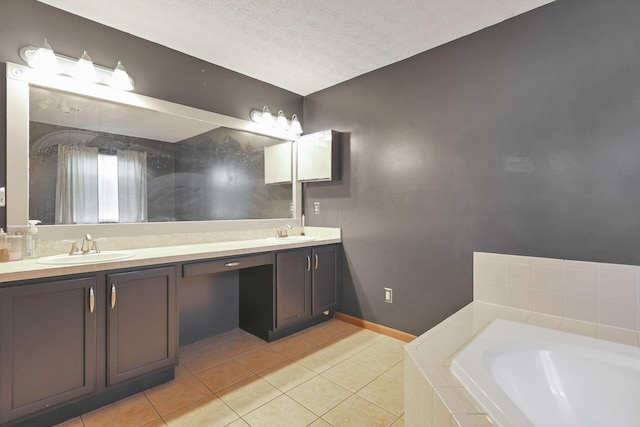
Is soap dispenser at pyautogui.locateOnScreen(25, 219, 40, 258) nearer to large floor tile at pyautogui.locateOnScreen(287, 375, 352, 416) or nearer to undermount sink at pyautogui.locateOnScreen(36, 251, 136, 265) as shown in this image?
undermount sink at pyautogui.locateOnScreen(36, 251, 136, 265)

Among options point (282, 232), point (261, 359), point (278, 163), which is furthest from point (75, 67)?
point (261, 359)

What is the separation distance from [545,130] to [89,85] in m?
2.99

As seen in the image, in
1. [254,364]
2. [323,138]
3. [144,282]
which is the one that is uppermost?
[323,138]

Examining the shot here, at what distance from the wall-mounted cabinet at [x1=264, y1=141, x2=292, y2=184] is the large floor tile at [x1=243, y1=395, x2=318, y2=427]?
2.04m

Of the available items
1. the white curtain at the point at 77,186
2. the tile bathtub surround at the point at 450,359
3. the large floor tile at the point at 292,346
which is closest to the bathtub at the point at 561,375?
the tile bathtub surround at the point at 450,359

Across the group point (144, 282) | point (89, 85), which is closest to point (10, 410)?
point (144, 282)

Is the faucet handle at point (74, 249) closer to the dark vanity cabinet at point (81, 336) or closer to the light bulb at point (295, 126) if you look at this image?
the dark vanity cabinet at point (81, 336)

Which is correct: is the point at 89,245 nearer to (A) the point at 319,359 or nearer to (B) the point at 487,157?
(A) the point at 319,359

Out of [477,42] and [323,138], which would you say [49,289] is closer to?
[323,138]

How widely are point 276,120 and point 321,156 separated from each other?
60 centimetres

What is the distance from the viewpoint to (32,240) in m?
1.78

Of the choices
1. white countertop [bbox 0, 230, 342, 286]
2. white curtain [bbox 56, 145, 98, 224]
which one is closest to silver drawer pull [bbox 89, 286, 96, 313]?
white countertop [bbox 0, 230, 342, 286]

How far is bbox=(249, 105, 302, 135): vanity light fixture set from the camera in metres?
3.00

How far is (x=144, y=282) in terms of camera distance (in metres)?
1.81
